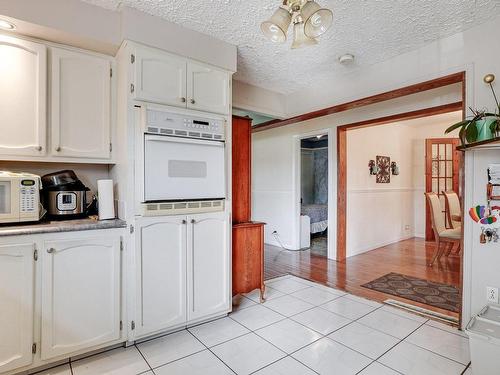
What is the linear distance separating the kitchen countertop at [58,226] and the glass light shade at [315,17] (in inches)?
69.2

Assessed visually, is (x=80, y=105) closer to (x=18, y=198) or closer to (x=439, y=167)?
(x=18, y=198)

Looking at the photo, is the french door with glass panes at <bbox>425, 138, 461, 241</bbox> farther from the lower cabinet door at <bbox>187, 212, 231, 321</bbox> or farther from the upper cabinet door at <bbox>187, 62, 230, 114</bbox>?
the upper cabinet door at <bbox>187, 62, 230, 114</bbox>

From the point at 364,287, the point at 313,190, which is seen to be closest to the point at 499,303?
the point at 364,287

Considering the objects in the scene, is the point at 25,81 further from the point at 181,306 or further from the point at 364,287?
the point at 364,287

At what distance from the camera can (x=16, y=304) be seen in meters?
1.67

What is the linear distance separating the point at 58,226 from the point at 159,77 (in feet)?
4.11

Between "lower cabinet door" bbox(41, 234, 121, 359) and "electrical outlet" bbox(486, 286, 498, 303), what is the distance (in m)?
2.71

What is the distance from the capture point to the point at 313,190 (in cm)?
820

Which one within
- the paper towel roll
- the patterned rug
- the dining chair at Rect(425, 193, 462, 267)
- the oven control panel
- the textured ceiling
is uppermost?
the textured ceiling

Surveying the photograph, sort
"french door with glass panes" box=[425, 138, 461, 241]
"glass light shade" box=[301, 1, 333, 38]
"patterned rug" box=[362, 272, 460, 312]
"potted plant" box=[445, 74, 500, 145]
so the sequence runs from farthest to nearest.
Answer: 1. "french door with glass panes" box=[425, 138, 461, 241]
2. "patterned rug" box=[362, 272, 460, 312]
3. "potted plant" box=[445, 74, 500, 145]
4. "glass light shade" box=[301, 1, 333, 38]

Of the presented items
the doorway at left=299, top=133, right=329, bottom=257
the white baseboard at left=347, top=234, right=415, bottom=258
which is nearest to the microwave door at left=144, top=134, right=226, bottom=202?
the white baseboard at left=347, top=234, right=415, bottom=258

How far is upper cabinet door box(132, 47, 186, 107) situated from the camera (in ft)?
Answer: 6.70

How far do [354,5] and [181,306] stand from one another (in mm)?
2562

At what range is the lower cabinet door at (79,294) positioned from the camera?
1.77 m
